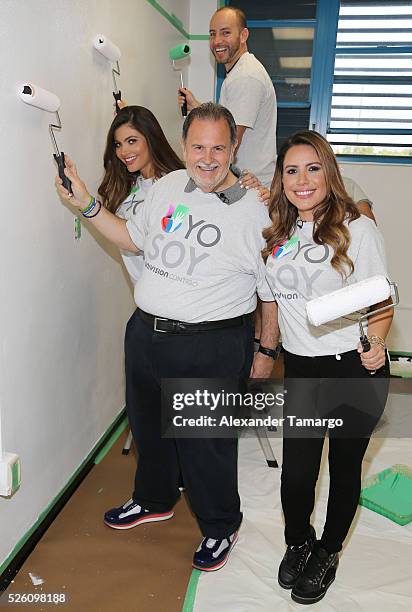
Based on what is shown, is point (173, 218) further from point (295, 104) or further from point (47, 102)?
point (295, 104)

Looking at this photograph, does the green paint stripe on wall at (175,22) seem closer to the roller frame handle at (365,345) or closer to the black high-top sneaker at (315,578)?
the roller frame handle at (365,345)

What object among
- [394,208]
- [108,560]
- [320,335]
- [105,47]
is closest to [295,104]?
[394,208]

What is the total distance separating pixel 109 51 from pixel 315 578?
6.61 ft

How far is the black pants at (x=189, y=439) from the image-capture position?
178 centimetres

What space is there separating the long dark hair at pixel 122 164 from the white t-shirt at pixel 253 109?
0.56 meters

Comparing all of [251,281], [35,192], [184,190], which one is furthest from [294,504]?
[35,192]

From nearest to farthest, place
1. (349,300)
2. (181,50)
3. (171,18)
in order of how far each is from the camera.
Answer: (349,300)
(181,50)
(171,18)

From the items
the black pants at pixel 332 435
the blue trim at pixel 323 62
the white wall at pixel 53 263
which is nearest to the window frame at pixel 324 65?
the blue trim at pixel 323 62

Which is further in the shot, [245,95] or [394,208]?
[394,208]

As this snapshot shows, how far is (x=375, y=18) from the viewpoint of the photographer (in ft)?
12.6

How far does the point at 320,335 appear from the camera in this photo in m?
1.61

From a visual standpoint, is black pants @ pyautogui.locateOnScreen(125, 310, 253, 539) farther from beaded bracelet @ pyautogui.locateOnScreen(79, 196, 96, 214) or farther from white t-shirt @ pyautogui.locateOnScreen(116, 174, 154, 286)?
beaded bracelet @ pyautogui.locateOnScreen(79, 196, 96, 214)

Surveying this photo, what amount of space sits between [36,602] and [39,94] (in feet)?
4.96

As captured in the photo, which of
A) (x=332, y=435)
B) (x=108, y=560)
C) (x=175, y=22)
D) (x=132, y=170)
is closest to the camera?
(x=332, y=435)
